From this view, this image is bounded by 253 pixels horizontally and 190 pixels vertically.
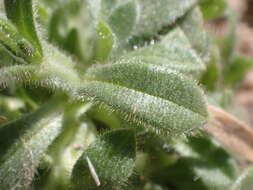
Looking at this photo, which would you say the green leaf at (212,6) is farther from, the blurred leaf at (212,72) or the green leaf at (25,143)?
the green leaf at (25,143)

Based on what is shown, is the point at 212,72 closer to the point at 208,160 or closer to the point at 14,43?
the point at 208,160

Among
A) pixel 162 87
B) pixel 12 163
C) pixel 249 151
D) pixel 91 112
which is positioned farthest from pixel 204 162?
pixel 12 163

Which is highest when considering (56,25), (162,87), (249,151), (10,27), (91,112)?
(10,27)

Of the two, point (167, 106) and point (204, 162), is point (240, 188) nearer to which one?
point (204, 162)

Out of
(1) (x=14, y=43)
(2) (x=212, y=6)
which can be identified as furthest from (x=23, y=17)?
(2) (x=212, y=6)

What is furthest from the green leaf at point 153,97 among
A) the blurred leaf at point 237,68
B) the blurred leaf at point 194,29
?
the blurred leaf at point 237,68

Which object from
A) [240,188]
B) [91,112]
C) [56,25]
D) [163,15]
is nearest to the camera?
[240,188]

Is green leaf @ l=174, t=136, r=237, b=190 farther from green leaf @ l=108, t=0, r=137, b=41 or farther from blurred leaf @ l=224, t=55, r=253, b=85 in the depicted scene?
blurred leaf @ l=224, t=55, r=253, b=85
